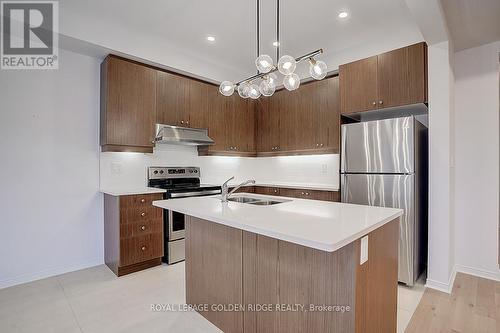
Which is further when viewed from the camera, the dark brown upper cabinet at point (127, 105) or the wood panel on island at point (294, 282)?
the dark brown upper cabinet at point (127, 105)

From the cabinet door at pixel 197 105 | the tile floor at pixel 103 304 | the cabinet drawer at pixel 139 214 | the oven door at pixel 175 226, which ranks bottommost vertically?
the tile floor at pixel 103 304

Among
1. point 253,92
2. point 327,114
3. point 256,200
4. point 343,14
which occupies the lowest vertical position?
point 256,200

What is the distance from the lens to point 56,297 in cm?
237

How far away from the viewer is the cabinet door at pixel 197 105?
3731mm

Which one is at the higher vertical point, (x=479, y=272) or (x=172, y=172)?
(x=172, y=172)

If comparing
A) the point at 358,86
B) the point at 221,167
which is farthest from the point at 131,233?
the point at 358,86

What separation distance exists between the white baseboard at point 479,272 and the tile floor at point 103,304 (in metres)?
0.87

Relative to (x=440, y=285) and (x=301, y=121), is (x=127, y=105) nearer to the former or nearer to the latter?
(x=301, y=121)

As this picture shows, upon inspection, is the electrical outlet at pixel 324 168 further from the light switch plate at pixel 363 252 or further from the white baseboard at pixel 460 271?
the light switch plate at pixel 363 252

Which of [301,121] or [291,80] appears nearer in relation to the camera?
[291,80]

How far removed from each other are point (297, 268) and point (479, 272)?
2.83m

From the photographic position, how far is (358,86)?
3.08 metres

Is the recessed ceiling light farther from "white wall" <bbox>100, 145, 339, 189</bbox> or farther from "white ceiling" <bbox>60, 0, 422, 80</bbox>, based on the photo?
"white wall" <bbox>100, 145, 339, 189</bbox>

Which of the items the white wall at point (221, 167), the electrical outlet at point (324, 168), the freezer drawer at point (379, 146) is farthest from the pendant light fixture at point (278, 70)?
the electrical outlet at point (324, 168)
